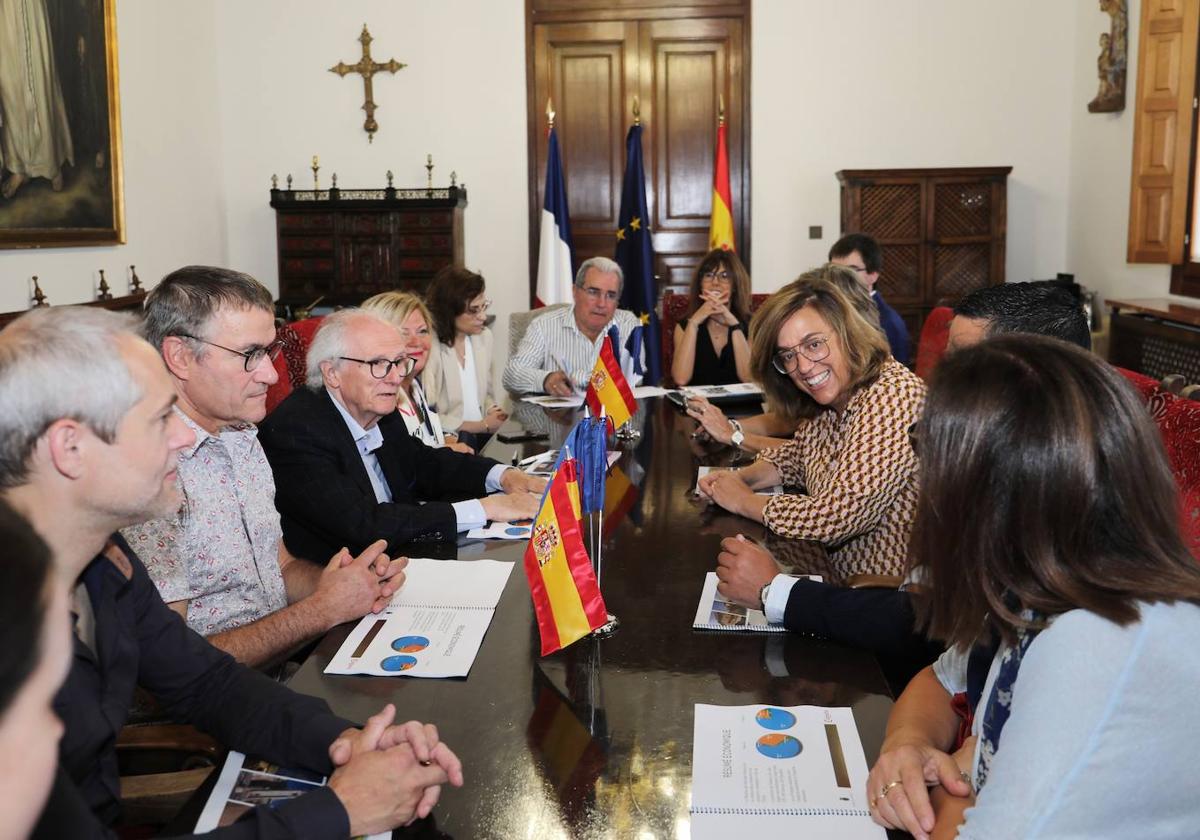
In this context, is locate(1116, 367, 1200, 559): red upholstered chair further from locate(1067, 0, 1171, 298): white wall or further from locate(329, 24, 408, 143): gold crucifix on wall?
locate(329, 24, 408, 143): gold crucifix on wall

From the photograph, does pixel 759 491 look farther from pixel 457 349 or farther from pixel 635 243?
pixel 635 243

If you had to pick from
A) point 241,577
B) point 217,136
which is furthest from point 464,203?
point 241,577

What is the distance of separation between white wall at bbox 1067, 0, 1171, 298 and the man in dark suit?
5778 mm

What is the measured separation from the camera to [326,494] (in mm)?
2342

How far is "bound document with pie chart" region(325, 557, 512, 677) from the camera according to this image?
64.0 inches

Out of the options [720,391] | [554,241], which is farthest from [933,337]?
[554,241]

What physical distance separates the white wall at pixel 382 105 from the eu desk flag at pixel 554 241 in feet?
2.42

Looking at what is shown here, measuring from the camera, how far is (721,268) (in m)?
5.02

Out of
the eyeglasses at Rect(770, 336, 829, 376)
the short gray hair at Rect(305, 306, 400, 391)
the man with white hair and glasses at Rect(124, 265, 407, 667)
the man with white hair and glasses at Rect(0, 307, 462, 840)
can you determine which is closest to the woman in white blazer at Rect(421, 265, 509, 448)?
the short gray hair at Rect(305, 306, 400, 391)

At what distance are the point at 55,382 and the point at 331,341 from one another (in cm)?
130

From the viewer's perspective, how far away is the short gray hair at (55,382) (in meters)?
1.21

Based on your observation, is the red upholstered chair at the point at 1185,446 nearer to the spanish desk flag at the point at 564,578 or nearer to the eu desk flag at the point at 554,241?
the spanish desk flag at the point at 564,578

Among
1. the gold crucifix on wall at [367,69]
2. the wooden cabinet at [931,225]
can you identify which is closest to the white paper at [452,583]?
the wooden cabinet at [931,225]

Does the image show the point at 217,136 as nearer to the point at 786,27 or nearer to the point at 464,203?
the point at 464,203
